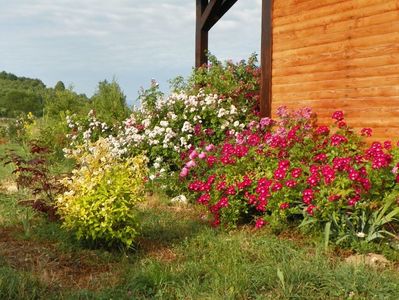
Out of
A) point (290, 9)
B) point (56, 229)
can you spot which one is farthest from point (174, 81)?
point (56, 229)

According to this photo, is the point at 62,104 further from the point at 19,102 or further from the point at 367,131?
the point at 19,102

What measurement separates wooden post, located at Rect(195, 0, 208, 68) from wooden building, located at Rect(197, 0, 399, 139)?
327 centimetres

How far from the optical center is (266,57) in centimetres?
827

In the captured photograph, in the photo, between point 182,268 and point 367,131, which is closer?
point 182,268

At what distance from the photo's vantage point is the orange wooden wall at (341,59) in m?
6.30

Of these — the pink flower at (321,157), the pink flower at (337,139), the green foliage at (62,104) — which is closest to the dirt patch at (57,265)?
the pink flower at (321,157)

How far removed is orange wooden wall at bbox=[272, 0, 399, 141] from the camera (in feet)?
20.7

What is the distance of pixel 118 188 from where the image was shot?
4824mm

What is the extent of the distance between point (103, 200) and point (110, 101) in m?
11.7

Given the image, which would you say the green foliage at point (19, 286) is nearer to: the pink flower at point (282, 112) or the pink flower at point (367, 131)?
the pink flower at point (367, 131)

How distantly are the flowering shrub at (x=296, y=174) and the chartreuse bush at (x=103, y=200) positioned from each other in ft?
4.65

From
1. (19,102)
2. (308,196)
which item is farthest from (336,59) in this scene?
(19,102)

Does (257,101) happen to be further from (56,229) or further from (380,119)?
(56,229)

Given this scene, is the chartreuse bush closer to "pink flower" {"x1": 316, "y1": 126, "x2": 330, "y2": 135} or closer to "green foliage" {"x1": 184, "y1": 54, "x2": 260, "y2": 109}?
"pink flower" {"x1": 316, "y1": 126, "x2": 330, "y2": 135}
